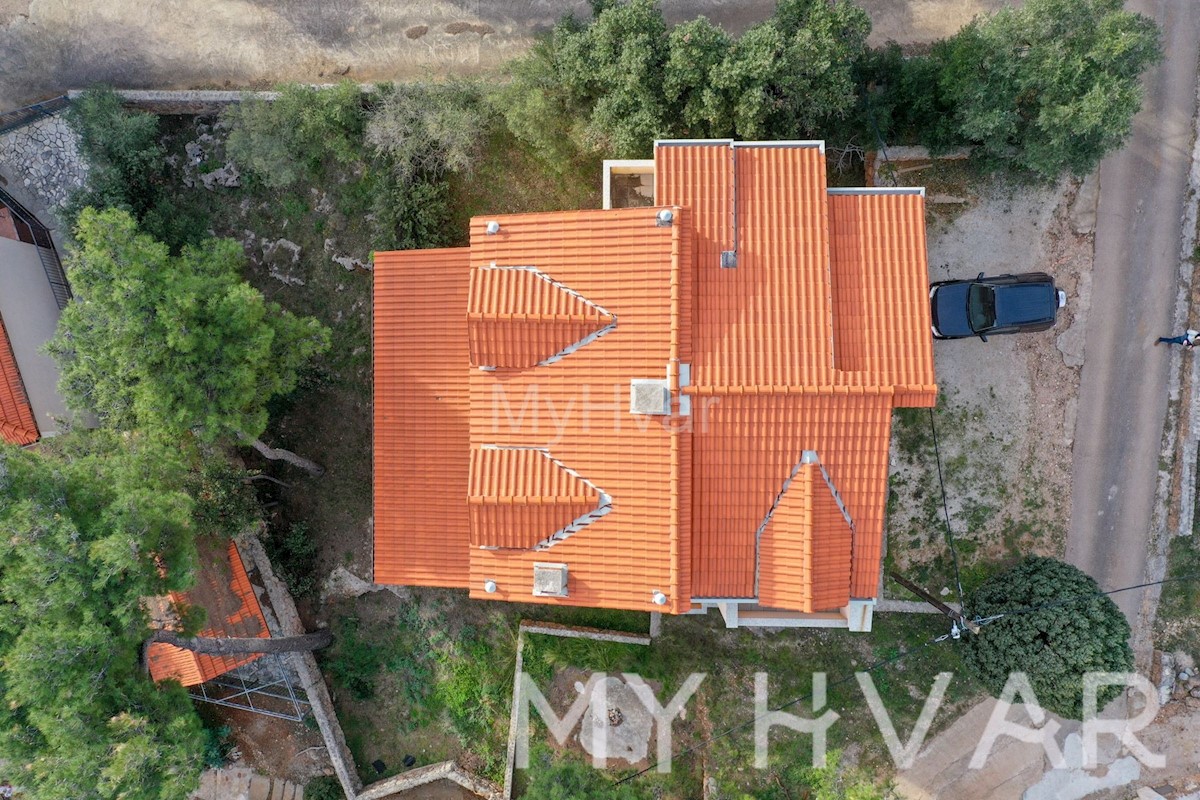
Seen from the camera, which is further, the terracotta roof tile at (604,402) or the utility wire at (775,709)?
the utility wire at (775,709)

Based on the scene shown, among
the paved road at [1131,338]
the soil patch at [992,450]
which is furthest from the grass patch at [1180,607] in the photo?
the soil patch at [992,450]

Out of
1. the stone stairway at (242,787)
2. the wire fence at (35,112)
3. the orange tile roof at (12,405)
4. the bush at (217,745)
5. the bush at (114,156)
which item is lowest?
the stone stairway at (242,787)

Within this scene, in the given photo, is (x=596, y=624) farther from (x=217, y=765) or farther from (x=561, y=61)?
(x=561, y=61)

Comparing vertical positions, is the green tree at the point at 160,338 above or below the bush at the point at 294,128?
below

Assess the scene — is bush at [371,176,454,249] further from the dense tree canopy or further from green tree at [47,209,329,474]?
green tree at [47,209,329,474]

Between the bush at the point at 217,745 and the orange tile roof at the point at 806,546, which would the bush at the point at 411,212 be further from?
the bush at the point at 217,745

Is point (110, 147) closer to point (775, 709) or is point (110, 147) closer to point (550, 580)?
point (550, 580)
